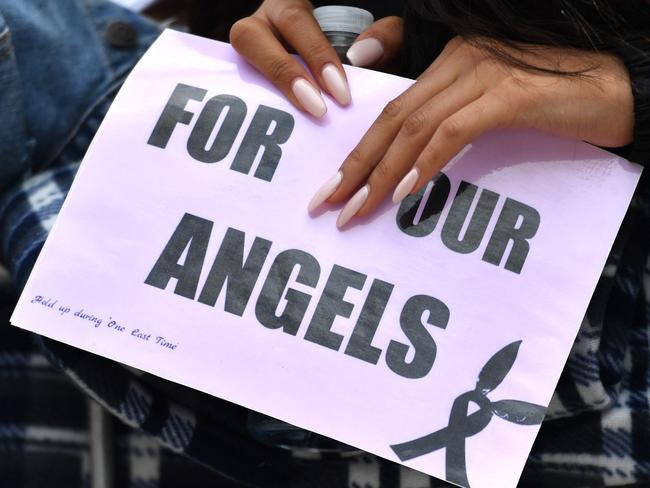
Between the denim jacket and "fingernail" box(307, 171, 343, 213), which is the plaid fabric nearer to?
the denim jacket

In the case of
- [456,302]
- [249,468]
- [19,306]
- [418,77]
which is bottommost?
[249,468]

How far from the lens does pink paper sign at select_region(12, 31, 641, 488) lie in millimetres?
604

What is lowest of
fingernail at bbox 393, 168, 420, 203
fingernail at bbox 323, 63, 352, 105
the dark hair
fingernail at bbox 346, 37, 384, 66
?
fingernail at bbox 393, 168, 420, 203

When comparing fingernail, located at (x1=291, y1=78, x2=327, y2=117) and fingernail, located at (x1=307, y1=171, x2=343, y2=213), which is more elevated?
fingernail, located at (x1=291, y1=78, x2=327, y2=117)

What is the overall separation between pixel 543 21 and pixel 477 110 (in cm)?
9

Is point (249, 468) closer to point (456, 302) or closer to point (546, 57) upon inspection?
point (456, 302)

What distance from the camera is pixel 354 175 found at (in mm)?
628

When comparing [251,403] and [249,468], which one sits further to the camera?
[249,468]

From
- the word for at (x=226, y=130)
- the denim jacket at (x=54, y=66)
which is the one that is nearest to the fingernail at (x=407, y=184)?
the word for at (x=226, y=130)

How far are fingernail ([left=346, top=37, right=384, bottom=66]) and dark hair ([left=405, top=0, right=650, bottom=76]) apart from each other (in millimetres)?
60

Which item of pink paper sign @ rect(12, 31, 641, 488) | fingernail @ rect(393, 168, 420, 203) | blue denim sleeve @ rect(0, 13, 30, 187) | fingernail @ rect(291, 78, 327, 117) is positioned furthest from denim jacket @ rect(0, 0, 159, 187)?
fingernail @ rect(393, 168, 420, 203)

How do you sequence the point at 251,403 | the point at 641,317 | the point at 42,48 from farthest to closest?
the point at 42,48 → the point at 641,317 → the point at 251,403

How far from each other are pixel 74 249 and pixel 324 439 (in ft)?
0.85

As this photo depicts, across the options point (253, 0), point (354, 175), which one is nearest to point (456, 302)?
point (354, 175)
